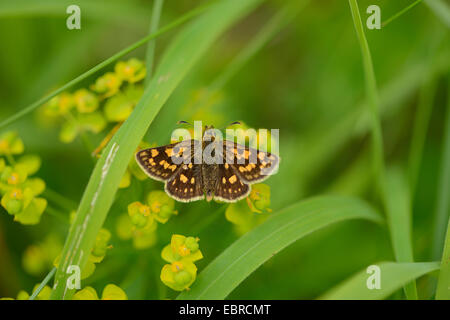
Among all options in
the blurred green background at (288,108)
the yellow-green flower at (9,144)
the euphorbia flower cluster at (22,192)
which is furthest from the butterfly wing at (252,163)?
the yellow-green flower at (9,144)

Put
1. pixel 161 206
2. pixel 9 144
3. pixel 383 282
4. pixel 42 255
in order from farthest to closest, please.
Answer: pixel 42 255
pixel 9 144
pixel 161 206
pixel 383 282

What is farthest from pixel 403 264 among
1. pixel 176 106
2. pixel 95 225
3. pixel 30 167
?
pixel 176 106

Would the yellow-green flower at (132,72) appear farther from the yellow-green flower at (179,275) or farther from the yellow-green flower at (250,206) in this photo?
the yellow-green flower at (179,275)

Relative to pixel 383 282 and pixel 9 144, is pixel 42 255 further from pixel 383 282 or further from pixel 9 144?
pixel 383 282

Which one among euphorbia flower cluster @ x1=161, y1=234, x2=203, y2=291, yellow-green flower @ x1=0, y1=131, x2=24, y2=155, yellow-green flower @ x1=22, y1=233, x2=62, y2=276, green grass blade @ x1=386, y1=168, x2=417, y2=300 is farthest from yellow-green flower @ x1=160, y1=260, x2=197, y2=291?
yellow-green flower @ x1=22, y1=233, x2=62, y2=276

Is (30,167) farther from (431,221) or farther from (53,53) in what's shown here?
(431,221)

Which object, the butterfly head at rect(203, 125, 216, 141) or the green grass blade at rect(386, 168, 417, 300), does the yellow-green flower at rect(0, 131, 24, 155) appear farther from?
the green grass blade at rect(386, 168, 417, 300)

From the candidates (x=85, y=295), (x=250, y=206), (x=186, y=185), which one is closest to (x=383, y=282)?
(x=250, y=206)
